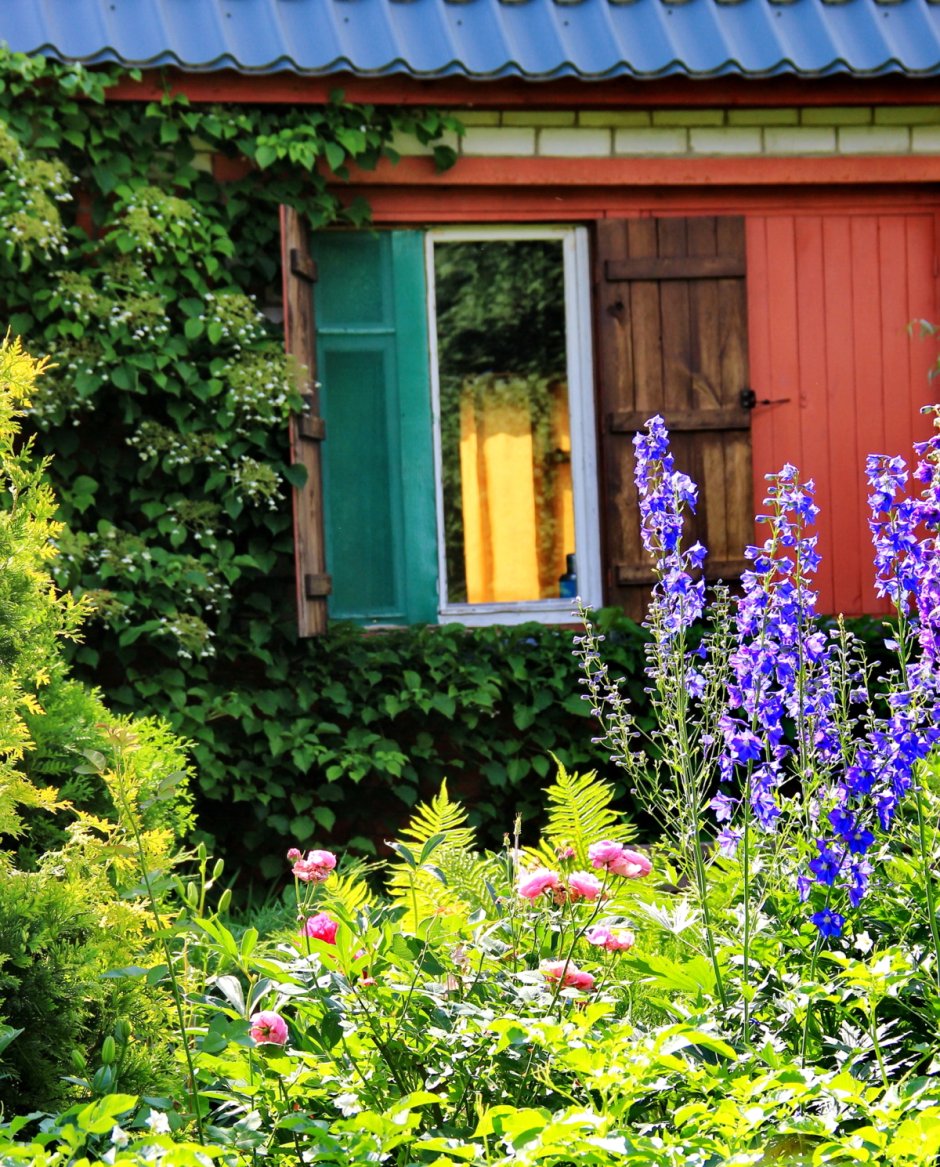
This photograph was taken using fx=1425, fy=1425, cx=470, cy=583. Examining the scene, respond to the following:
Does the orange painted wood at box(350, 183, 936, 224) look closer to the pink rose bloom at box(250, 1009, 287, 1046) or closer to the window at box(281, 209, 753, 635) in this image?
the window at box(281, 209, 753, 635)

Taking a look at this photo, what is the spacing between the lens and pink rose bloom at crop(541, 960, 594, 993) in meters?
2.30

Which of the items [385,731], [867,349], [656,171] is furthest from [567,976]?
[867,349]

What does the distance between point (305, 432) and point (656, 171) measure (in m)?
1.90

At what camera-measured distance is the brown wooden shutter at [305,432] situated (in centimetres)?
534

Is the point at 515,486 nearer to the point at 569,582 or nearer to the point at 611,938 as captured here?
the point at 569,582

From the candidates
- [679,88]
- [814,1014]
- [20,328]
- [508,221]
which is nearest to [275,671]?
[20,328]

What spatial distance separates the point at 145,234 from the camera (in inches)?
212

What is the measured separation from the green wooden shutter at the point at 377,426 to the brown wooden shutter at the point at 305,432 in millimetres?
218

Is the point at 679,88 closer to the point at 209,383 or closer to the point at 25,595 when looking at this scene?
the point at 209,383

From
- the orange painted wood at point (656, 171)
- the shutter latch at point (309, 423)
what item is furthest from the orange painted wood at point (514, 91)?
the shutter latch at point (309, 423)

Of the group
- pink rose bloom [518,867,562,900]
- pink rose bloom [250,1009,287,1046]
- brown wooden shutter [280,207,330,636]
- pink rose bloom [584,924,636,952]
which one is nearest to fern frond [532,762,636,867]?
pink rose bloom [584,924,636,952]

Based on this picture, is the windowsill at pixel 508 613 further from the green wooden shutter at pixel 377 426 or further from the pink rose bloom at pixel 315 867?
the pink rose bloom at pixel 315 867

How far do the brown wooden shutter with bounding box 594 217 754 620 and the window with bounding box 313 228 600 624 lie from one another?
0.19 meters

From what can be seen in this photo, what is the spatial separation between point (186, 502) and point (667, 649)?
318 cm
